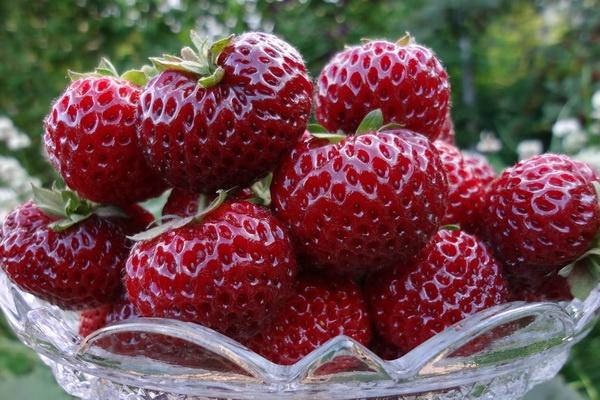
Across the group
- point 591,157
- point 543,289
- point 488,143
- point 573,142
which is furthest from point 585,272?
point 488,143

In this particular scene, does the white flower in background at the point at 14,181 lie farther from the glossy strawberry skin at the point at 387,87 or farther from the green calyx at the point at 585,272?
the green calyx at the point at 585,272

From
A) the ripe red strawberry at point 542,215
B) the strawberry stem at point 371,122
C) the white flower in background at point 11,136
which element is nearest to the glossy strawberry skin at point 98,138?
the strawberry stem at point 371,122

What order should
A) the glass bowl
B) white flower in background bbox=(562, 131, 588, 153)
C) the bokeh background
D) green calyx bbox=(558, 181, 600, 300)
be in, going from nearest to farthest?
1. the glass bowl
2. green calyx bbox=(558, 181, 600, 300)
3. white flower in background bbox=(562, 131, 588, 153)
4. the bokeh background

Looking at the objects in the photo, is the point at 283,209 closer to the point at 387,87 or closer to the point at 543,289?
the point at 387,87

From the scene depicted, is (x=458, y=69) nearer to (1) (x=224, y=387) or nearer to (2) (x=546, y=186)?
(2) (x=546, y=186)

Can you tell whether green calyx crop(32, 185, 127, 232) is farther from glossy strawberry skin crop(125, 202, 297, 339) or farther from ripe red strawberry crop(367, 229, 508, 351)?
ripe red strawberry crop(367, 229, 508, 351)

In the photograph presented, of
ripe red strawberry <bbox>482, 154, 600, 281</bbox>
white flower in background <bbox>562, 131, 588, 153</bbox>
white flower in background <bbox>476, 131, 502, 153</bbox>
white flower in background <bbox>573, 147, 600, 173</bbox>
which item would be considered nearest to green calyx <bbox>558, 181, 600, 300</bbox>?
ripe red strawberry <bbox>482, 154, 600, 281</bbox>
